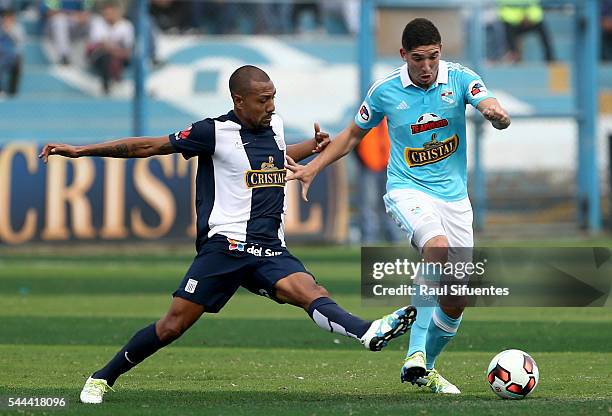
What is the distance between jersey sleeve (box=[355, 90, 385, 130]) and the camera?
8375 mm

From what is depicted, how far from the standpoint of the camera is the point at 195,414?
6.94 metres

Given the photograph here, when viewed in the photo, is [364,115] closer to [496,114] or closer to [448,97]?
[448,97]

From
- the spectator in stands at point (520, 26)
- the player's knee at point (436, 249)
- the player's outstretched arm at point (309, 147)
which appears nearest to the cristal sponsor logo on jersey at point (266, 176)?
the player's outstretched arm at point (309, 147)

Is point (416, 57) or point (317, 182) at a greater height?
point (416, 57)

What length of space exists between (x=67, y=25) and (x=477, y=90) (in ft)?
64.7

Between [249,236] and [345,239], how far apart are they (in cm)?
1501

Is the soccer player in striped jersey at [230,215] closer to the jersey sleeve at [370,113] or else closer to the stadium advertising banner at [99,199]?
the jersey sleeve at [370,113]

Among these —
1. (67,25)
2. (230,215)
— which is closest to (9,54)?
(67,25)

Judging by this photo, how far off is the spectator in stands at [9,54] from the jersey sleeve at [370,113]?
59.4 feet

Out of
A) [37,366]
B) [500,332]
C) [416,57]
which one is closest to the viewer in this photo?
[416,57]

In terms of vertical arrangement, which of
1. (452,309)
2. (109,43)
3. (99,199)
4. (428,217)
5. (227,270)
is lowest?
(99,199)

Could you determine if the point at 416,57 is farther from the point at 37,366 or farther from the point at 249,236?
the point at 37,366

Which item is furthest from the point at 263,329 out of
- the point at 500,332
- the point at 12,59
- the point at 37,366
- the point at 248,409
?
the point at 12,59

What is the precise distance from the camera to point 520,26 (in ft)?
90.0
